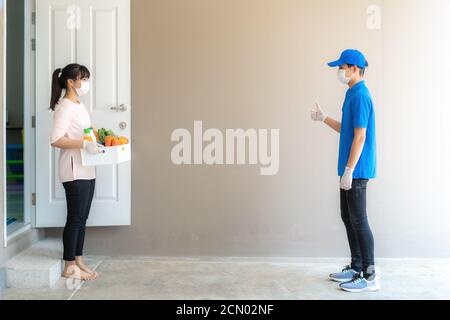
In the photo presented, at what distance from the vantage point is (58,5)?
3.53 m

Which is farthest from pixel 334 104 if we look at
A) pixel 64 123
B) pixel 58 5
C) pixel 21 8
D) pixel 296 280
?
pixel 21 8

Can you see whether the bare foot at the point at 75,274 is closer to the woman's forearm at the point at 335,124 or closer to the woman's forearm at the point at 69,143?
the woman's forearm at the point at 69,143

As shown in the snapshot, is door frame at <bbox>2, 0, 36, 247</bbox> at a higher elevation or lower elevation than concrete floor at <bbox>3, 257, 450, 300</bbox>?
higher

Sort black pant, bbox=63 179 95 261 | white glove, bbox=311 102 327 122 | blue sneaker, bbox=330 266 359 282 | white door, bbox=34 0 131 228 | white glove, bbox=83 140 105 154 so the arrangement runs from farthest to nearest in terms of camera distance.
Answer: white door, bbox=34 0 131 228, white glove, bbox=311 102 327 122, blue sneaker, bbox=330 266 359 282, black pant, bbox=63 179 95 261, white glove, bbox=83 140 105 154

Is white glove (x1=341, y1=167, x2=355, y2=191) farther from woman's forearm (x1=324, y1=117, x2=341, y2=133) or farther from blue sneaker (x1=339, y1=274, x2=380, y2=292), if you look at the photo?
blue sneaker (x1=339, y1=274, x2=380, y2=292)

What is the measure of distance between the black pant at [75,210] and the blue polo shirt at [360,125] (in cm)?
163

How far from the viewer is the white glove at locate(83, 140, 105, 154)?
2891 millimetres

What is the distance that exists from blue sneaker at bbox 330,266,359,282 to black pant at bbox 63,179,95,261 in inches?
66.4

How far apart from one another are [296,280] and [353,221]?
22.3 inches

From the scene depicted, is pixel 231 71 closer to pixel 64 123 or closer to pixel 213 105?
pixel 213 105

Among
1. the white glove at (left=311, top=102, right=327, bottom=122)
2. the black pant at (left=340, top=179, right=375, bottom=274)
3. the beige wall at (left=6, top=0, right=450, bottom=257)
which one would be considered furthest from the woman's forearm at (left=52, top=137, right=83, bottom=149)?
the black pant at (left=340, top=179, right=375, bottom=274)

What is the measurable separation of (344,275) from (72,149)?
6.35 ft

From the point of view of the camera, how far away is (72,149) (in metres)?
3.03

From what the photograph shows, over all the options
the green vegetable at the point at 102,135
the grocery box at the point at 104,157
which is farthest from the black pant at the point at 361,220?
the green vegetable at the point at 102,135
